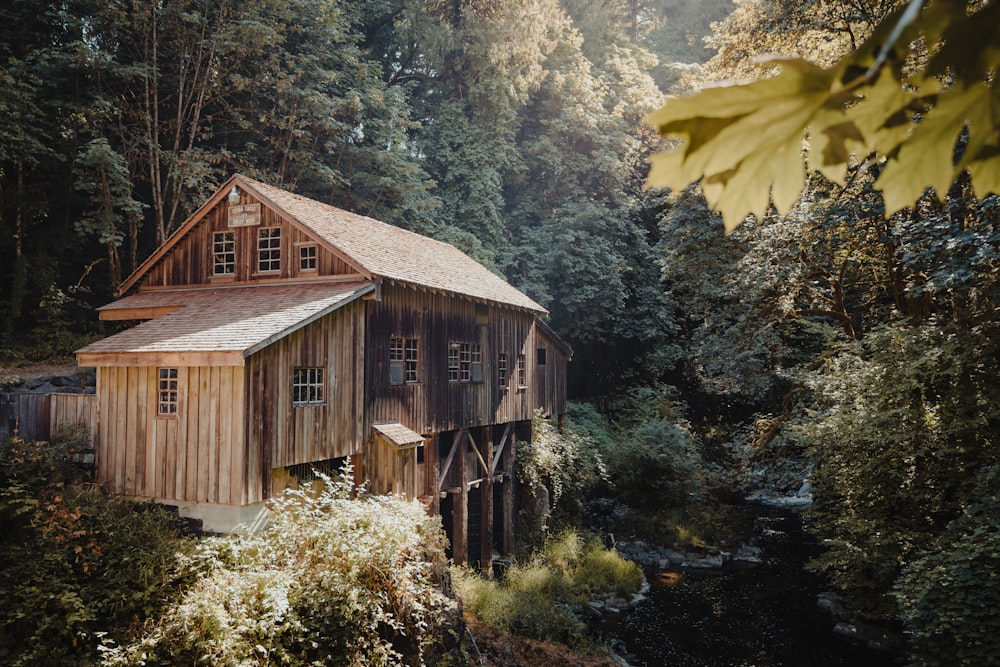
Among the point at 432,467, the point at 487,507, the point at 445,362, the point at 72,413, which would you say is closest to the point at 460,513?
the point at 487,507

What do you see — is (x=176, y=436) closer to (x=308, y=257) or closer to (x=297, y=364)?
(x=297, y=364)

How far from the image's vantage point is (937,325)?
34.6ft

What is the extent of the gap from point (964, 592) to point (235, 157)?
755 inches

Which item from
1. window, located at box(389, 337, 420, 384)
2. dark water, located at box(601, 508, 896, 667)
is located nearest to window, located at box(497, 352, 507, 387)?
window, located at box(389, 337, 420, 384)

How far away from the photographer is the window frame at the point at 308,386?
10.4 meters

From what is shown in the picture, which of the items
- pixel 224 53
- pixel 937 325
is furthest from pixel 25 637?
pixel 224 53

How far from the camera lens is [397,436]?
11852 millimetres

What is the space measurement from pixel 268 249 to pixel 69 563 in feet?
22.0

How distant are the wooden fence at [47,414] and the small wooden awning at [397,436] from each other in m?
4.70

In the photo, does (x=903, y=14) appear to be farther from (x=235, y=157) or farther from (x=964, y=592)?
(x=235, y=157)

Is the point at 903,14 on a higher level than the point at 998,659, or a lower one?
higher

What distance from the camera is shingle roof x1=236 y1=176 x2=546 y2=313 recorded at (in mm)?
12297

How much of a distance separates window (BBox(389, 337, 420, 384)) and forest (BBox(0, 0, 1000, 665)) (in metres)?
5.24

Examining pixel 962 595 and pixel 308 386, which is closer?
pixel 962 595
